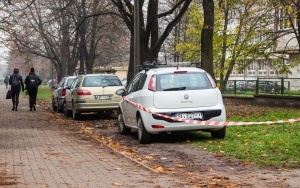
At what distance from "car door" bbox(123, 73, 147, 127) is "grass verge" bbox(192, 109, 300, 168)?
1.66 metres

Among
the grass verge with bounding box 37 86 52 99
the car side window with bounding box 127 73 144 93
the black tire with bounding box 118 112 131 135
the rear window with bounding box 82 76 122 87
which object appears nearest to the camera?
the car side window with bounding box 127 73 144 93

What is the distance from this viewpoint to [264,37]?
1430 inches

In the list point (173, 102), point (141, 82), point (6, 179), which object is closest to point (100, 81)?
point (141, 82)

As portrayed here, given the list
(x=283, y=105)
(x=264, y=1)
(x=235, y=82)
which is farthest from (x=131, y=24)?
(x=235, y=82)

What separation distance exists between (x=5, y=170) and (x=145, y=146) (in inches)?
162

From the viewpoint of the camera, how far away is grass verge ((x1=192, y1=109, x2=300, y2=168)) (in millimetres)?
10133

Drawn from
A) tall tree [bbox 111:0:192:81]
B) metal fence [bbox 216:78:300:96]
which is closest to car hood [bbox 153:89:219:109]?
tall tree [bbox 111:0:192:81]

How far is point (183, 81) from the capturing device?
13.2m

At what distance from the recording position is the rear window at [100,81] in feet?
70.2

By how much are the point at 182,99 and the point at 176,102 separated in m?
0.15

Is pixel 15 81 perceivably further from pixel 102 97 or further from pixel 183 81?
pixel 183 81

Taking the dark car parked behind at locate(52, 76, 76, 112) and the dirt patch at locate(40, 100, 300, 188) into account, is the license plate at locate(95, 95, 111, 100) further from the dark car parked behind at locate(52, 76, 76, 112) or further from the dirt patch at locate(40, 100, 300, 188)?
the dirt patch at locate(40, 100, 300, 188)

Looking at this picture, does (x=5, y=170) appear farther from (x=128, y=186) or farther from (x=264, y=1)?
(x=264, y=1)

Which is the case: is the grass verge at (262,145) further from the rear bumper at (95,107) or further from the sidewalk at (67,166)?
the rear bumper at (95,107)
